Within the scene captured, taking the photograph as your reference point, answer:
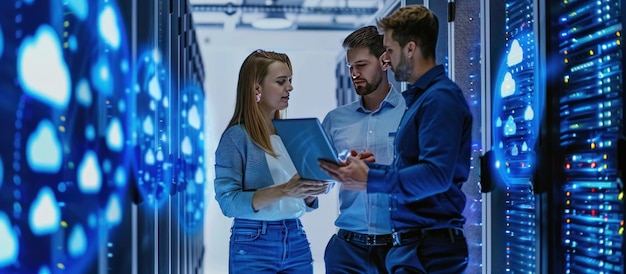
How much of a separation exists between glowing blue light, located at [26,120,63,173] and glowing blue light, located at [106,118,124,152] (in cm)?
36

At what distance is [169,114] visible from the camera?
247 cm

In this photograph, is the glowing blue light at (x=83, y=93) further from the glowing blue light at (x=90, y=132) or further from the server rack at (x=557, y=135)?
the server rack at (x=557, y=135)

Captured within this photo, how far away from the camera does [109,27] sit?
1.40 meters

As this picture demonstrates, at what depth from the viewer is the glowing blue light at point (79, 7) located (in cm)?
113

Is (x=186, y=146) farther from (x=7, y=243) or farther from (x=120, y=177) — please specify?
(x=7, y=243)

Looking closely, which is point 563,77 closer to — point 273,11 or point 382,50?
point 382,50

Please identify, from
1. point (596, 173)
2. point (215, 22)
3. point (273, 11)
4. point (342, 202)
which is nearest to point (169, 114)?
point (342, 202)

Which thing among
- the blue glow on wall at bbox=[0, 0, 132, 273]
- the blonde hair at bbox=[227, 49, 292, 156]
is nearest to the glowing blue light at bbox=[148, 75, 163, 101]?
the blonde hair at bbox=[227, 49, 292, 156]

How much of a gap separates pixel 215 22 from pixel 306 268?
5789mm

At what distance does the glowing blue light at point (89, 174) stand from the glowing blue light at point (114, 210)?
9 cm

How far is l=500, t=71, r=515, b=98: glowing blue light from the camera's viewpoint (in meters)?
1.96

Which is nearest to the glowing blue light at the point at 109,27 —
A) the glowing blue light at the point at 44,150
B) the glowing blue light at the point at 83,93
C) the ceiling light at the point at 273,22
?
the glowing blue light at the point at 83,93

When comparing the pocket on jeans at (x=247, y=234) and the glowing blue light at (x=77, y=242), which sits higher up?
the glowing blue light at (x=77, y=242)

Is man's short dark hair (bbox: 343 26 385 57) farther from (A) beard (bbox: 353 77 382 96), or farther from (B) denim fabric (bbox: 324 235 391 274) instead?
(B) denim fabric (bbox: 324 235 391 274)
